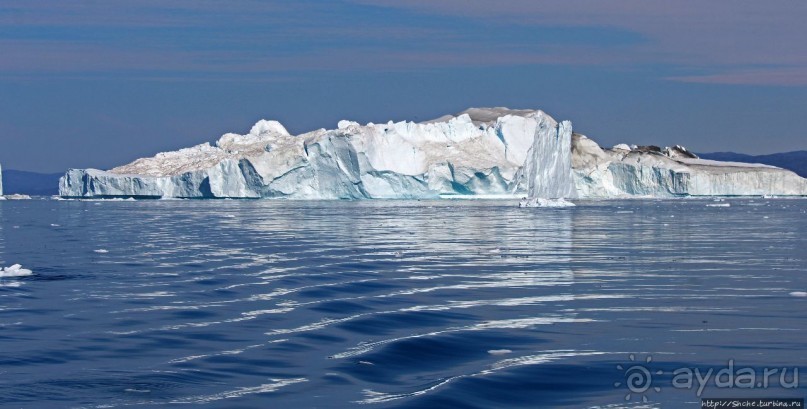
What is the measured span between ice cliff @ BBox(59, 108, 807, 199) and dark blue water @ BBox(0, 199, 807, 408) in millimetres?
42113

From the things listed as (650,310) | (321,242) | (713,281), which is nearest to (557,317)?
(650,310)

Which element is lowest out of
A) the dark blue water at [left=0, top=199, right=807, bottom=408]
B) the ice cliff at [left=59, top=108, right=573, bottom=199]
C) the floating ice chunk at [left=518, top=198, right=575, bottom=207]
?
the dark blue water at [left=0, top=199, right=807, bottom=408]

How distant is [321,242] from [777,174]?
78.9 meters

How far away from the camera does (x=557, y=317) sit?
9.71 m

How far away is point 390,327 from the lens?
925 centimetres

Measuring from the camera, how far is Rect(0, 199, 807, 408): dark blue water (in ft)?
21.8

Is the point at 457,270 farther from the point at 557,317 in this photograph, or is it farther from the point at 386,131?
the point at 386,131

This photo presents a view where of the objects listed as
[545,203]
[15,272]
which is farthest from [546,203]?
[15,272]

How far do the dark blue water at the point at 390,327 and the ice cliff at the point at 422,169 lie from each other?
42113 millimetres

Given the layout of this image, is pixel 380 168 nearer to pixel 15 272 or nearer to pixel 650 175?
pixel 650 175

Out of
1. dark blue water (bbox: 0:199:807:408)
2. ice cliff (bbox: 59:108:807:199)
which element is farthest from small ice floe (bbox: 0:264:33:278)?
ice cliff (bbox: 59:108:807:199)

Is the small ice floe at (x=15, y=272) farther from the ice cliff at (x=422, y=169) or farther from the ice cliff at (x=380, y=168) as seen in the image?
the ice cliff at (x=380, y=168)

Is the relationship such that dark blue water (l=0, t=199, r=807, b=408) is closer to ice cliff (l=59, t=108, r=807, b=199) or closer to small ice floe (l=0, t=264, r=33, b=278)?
small ice floe (l=0, t=264, r=33, b=278)

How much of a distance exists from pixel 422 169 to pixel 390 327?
60135 millimetres
